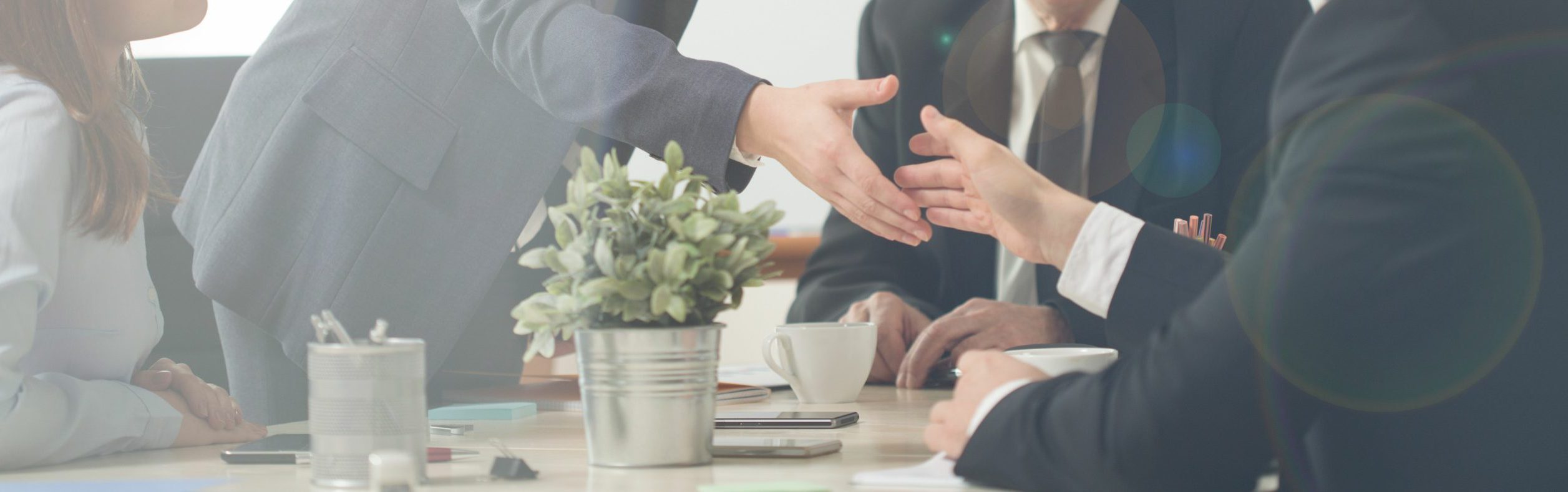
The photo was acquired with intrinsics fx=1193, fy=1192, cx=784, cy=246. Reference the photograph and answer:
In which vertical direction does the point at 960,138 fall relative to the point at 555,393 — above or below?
above

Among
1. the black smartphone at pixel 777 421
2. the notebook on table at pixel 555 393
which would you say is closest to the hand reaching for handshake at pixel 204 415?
the notebook on table at pixel 555 393

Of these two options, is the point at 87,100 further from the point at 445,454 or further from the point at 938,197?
the point at 938,197

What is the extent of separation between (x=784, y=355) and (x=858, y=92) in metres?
0.27

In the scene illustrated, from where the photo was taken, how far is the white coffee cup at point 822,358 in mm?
1094

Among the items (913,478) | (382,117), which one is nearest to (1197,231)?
(913,478)

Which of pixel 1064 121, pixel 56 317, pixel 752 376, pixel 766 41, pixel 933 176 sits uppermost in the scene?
pixel 766 41

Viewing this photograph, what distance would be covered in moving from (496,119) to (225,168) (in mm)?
329

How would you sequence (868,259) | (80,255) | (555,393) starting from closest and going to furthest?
1. (80,255)
2. (555,393)
3. (868,259)

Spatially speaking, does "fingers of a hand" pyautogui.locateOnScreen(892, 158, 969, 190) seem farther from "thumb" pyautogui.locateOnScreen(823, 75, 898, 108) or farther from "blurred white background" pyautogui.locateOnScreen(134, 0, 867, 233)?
"blurred white background" pyautogui.locateOnScreen(134, 0, 867, 233)

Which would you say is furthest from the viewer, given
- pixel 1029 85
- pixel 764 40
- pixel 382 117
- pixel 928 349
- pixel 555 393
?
pixel 764 40

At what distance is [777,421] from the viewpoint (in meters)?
0.89

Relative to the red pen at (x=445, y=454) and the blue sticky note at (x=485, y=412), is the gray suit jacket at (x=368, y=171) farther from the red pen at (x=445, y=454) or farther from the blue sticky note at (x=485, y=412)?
the red pen at (x=445, y=454)

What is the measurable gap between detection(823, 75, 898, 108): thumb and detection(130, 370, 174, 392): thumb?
621 millimetres

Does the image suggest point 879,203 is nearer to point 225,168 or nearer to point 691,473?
point 691,473
